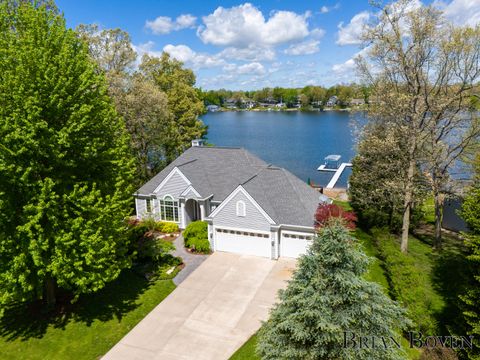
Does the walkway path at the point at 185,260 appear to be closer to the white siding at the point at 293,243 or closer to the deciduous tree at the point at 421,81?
the white siding at the point at 293,243

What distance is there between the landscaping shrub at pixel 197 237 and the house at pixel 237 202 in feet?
1.76

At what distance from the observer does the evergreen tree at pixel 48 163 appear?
41.0 feet

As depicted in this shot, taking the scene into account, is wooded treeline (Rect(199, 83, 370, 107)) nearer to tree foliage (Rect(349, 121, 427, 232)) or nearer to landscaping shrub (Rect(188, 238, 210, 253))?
tree foliage (Rect(349, 121, 427, 232))

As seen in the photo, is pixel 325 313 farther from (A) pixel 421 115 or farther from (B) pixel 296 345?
(A) pixel 421 115

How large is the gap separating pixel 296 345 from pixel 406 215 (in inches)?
577

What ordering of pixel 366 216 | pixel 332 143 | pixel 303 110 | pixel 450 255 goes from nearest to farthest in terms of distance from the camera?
pixel 450 255
pixel 366 216
pixel 332 143
pixel 303 110

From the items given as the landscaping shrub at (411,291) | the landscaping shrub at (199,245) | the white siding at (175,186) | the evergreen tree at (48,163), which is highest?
the evergreen tree at (48,163)

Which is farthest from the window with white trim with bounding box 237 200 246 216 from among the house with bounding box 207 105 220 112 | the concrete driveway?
the house with bounding box 207 105 220 112

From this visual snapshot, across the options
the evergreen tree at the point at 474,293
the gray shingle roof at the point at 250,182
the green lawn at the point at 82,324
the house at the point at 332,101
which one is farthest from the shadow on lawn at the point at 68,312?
the house at the point at 332,101

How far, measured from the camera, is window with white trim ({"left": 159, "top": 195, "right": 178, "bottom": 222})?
25.6 metres

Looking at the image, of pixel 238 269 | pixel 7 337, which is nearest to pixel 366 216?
pixel 238 269

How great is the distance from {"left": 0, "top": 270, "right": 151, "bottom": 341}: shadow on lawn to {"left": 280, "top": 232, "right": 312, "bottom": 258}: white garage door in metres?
8.32

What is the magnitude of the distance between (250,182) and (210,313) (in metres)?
9.12

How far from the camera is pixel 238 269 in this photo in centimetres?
1945
